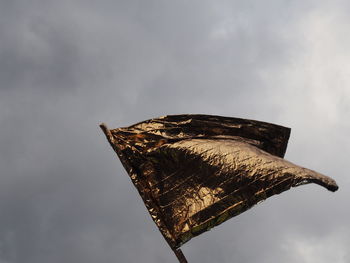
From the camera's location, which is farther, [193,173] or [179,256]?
[193,173]

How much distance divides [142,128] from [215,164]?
3271 millimetres

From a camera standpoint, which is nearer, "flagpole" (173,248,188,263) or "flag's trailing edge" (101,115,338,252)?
"flagpole" (173,248,188,263)

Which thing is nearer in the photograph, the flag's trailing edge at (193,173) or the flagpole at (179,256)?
the flagpole at (179,256)

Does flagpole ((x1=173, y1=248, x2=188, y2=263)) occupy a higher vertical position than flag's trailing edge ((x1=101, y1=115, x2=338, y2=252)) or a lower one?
lower

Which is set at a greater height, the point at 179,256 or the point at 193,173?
the point at 193,173

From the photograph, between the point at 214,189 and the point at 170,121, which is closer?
the point at 214,189

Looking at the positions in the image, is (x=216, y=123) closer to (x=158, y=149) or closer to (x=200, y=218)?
Result: (x=158, y=149)

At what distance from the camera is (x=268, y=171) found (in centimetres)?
2050

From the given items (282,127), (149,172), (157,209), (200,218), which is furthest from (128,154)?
(282,127)

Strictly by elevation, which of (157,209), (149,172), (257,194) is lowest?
(257,194)

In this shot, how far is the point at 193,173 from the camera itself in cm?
2120

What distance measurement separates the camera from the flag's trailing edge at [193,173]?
2044cm

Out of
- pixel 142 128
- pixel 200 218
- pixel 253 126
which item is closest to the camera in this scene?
pixel 200 218

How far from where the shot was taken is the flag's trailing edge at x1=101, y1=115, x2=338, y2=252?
2044cm
